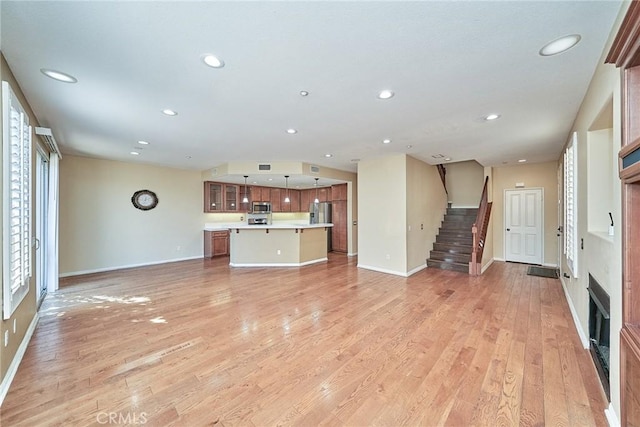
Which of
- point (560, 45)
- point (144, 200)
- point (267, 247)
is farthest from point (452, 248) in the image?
point (144, 200)

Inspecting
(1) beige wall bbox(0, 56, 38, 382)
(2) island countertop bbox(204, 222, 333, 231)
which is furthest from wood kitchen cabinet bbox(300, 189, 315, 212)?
(1) beige wall bbox(0, 56, 38, 382)

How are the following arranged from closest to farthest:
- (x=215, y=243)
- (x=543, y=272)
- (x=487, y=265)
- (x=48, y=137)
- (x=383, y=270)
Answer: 1. (x=48, y=137)
2. (x=543, y=272)
3. (x=383, y=270)
4. (x=487, y=265)
5. (x=215, y=243)

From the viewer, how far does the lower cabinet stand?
→ 25.2ft

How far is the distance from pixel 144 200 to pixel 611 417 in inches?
324

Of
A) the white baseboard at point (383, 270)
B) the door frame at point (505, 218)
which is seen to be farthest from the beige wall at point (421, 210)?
the door frame at point (505, 218)

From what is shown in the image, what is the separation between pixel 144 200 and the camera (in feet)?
21.9

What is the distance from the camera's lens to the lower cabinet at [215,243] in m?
7.69

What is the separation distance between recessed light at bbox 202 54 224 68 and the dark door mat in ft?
21.8

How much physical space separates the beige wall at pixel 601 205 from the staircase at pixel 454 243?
2.50m

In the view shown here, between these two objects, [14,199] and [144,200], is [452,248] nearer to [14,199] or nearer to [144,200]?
[14,199]

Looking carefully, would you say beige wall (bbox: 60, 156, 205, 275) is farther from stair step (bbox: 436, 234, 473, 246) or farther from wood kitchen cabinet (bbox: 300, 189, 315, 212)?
stair step (bbox: 436, 234, 473, 246)

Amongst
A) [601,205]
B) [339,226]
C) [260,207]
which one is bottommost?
[339,226]

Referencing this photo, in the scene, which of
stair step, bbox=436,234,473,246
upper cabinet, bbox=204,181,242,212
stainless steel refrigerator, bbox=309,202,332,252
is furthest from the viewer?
stainless steel refrigerator, bbox=309,202,332,252

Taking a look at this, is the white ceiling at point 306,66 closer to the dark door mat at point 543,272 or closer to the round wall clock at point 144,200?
the round wall clock at point 144,200
